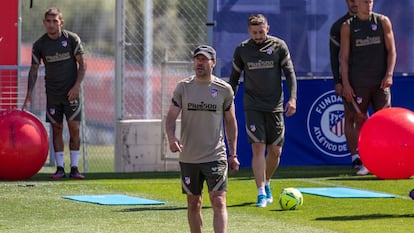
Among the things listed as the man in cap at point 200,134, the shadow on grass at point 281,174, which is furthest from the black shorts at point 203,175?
the shadow on grass at point 281,174

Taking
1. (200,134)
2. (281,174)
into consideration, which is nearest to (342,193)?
(281,174)

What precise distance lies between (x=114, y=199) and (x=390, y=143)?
3.21m

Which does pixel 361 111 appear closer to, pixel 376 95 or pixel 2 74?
pixel 376 95

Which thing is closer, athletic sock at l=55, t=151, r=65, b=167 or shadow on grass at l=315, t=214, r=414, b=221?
shadow on grass at l=315, t=214, r=414, b=221

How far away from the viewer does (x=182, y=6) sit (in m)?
19.5

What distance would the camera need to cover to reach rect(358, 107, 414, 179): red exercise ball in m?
13.6

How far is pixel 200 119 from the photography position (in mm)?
10102

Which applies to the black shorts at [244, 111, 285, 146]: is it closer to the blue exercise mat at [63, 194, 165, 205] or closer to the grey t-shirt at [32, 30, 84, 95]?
the blue exercise mat at [63, 194, 165, 205]

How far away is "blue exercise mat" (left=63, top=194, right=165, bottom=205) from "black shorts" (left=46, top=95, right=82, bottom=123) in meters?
2.32

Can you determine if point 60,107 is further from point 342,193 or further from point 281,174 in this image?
point 342,193

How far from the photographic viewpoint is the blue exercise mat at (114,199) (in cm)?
1330

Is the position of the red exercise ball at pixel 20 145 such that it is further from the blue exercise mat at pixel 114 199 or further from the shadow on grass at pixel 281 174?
the blue exercise mat at pixel 114 199

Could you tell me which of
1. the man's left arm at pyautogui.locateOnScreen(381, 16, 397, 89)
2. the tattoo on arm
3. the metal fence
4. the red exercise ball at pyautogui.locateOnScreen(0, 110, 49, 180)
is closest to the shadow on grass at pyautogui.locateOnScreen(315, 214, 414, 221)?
the man's left arm at pyautogui.locateOnScreen(381, 16, 397, 89)

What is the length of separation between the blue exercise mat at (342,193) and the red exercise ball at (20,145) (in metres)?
3.66
